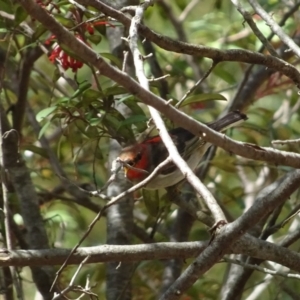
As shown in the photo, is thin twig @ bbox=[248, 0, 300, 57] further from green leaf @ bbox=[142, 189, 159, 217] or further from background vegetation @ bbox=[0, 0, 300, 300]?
green leaf @ bbox=[142, 189, 159, 217]

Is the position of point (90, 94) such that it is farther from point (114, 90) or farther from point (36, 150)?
point (36, 150)

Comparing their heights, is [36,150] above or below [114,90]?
below

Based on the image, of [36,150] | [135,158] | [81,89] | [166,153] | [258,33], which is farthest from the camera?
[166,153]

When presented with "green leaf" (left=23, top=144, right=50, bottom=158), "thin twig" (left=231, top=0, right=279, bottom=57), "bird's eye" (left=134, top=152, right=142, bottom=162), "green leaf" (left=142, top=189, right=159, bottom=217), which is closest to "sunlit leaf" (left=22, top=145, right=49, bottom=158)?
"green leaf" (left=23, top=144, right=50, bottom=158)

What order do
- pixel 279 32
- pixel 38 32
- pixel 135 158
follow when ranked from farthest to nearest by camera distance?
pixel 135 158
pixel 38 32
pixel 279 32

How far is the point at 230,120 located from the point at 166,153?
56 centimetres

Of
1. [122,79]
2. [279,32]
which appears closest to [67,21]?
[279,32]

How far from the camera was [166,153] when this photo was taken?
4.10 m

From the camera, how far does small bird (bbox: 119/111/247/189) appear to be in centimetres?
356

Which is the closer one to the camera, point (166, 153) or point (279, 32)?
point (279, 32)

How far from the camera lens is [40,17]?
1625 mm

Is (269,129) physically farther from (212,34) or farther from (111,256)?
(111,256)

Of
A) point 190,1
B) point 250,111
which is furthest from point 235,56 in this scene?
point 190,1

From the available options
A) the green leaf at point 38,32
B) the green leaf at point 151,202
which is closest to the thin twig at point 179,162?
the green leaf at point 38,32
